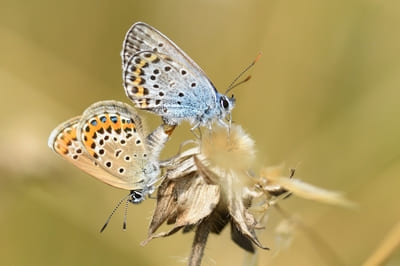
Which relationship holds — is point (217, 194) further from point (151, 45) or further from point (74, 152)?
point (151, 45)

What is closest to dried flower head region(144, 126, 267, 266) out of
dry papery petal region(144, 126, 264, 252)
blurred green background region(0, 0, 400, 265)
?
dry papery petal region(144, 126, 264, 252)

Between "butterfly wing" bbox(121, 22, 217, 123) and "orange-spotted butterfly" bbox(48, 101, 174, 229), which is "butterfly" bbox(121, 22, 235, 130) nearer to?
"butterfly wing" bbox(121, 22, 217, 123)

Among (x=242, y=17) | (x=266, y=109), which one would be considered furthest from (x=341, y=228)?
(x=242, y=17)

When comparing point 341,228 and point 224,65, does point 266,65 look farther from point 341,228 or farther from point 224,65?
point 341,228

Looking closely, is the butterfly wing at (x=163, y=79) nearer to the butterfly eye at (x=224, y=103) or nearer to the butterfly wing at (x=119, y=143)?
the butterfly eye at (x=224, y=103)

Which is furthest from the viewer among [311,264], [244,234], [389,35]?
[389,35]

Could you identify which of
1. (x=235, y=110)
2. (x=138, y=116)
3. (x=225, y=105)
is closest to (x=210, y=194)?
(x=138, y=116)
